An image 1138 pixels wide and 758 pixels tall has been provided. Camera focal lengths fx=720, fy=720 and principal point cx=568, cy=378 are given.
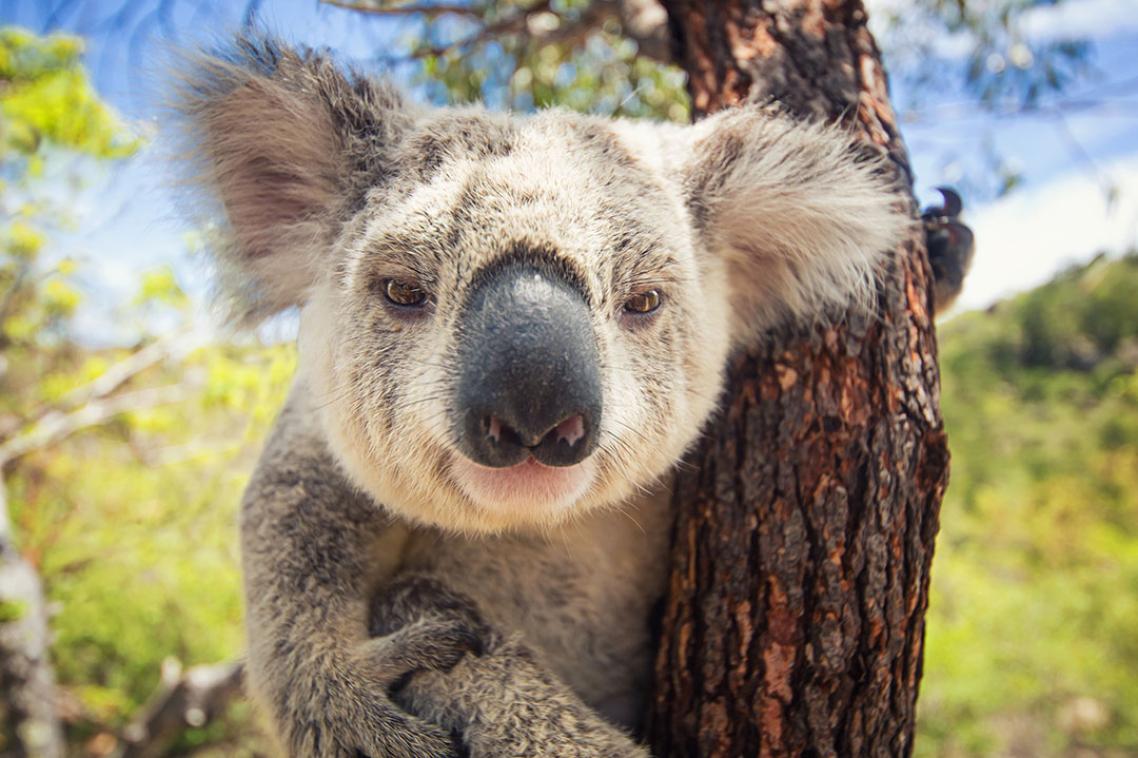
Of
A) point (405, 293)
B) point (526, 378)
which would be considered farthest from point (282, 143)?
point (526, 378)

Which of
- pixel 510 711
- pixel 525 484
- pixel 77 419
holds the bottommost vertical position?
pixel 510 711

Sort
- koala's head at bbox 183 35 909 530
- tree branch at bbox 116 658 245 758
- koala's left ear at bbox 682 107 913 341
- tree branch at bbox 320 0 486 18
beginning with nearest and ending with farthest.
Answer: koala's head at bbox 183 35 909 530
koala's left ear at bbox 682 107 913 341
tree branch at bbox 320 0 486 18
tree branch at bbox 116 658 245 758

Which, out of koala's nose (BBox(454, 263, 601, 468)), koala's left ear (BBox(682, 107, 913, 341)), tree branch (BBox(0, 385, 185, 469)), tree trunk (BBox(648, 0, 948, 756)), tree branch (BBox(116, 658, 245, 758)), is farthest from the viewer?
tree branch (BBox(0, 385, 185, 469))

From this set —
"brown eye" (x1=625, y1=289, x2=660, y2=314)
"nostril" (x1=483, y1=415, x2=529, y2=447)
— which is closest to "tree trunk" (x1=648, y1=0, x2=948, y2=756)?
"brown eye" (x1=625, y1=289, x2=660, y2=314)

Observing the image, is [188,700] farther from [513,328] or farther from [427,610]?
[513,328]

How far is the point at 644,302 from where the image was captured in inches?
64.7

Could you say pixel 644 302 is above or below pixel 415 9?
below

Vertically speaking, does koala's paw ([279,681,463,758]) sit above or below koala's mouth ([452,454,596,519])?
below

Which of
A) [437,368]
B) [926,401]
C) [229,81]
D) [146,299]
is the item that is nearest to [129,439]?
[146,299]

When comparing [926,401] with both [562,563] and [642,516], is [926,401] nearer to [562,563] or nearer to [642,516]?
[642,516]

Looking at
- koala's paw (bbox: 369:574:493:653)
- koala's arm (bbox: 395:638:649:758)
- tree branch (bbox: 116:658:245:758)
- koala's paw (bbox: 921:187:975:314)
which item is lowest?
tree branch (bbox: 116:658:245:758)

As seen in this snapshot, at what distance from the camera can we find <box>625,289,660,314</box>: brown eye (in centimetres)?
162

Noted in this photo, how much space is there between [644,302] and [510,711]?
3.20 ft

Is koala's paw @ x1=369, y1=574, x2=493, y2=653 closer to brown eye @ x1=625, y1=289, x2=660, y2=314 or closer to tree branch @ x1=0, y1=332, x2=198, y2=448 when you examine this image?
brown eye @ x1=625, y1=289, x2=660, y2=314
